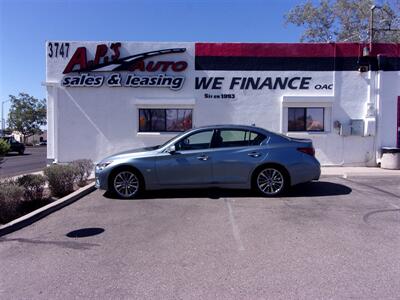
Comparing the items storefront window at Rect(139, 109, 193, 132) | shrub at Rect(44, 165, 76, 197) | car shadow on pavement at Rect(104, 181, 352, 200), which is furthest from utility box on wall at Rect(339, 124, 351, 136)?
shrub at Rect(44, 165, 76, 197)

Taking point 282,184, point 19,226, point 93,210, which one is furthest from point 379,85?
point 19,226

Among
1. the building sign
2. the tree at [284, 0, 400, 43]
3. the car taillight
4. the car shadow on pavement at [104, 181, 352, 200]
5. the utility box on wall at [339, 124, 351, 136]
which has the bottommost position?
the car shadow on pavement at [104, 181, 352, 200]

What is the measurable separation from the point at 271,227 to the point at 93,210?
3552 millimetres

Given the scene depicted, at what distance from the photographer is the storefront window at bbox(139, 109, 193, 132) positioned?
46.9 ft

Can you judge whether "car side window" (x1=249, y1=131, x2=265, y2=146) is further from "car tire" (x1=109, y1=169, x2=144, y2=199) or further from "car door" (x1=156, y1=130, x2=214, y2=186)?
"car tire" (x1=109, y1=169, x2=144, y2=199)

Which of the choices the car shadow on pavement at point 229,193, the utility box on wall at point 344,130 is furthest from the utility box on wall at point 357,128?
the car shadow on pavement at point 229,193

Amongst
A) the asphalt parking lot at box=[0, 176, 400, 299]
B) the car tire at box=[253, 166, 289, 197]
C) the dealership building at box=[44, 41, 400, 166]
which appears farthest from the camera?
the dealership building at box=[44, 41, 400, 166]

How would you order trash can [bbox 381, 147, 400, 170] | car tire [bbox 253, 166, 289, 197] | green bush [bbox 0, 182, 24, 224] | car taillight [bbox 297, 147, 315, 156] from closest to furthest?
green bush [bbox 0, 182, 24, 224] < car tire [bbox 253, 166, 289, 197] < car taillight [bbox 297, 147, 315, 156] < trash can [bbox 381, 147, 400, 170]

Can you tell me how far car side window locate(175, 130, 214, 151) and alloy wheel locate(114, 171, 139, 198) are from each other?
1.24 m

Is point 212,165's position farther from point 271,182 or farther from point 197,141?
point 271,182

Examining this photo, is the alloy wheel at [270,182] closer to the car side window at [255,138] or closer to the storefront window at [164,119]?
the car side window at [255,138]

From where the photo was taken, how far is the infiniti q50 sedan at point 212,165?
8492 mm

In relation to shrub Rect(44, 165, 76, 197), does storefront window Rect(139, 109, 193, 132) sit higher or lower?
higher

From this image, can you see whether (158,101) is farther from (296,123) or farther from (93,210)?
(93,210)
